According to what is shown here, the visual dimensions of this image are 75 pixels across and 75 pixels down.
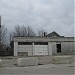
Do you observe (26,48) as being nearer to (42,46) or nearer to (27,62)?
(42,46)

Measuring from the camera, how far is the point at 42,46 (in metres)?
55.9

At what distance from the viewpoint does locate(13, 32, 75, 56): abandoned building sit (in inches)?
2149

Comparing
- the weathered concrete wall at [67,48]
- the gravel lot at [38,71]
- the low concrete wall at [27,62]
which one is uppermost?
the weathered concrete wall at [67,48]

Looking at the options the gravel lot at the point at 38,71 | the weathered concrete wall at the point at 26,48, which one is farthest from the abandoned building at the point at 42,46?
the gravel lot at the point at 38,71

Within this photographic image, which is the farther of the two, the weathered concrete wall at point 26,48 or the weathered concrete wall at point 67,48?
the weathered concrete wall at point 67,48

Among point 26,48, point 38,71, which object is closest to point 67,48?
point 26,48

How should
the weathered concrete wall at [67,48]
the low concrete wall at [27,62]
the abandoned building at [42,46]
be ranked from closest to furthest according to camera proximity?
1. the low concrete wall at [27,62]
2. the abandoned building at [42,46]
3. the weathered concrete wall at [67,48]

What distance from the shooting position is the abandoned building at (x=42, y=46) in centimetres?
5459

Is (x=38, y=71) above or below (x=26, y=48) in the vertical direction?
below

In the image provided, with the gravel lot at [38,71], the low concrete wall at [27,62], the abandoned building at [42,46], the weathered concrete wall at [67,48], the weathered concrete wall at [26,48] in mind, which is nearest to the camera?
the gravel lot at [38,71]

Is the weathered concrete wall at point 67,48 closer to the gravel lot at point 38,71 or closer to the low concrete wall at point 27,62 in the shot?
the low concrete wall at point 27,62

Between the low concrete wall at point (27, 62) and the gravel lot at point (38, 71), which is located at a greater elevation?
the low concrete wall at point (27, 62)

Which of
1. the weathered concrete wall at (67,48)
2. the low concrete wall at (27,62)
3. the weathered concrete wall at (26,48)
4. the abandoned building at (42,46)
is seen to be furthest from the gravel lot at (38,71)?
the weathered concrete wall at (67,48)

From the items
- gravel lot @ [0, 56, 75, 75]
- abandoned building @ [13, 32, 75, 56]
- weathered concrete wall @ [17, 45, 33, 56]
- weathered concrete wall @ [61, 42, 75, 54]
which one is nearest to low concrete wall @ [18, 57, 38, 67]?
gravel lot @ [0, 56, 75, 75]
